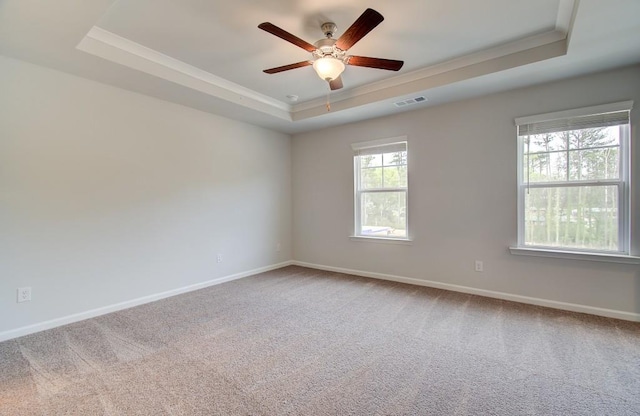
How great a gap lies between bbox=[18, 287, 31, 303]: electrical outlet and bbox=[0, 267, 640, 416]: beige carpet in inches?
13.5

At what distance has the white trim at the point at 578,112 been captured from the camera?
287 centimetres

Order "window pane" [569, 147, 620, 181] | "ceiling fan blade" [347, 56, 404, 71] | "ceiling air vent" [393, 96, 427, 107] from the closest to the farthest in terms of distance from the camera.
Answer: "ceiling fan blade" [347, 56, 404, 71]
"window pane" [569, 147, 620, 181]
"ceiling air vent" [393, 96, 427, 107]

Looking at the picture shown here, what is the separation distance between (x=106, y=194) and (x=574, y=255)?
201 inches

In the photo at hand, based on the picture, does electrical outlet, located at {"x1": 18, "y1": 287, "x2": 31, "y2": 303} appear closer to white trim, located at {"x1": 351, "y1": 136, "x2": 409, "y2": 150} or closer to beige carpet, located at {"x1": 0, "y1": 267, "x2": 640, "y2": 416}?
beige carpet, located at {"x1": 0, "y1": 267, "x2": 640, "y2": 416}

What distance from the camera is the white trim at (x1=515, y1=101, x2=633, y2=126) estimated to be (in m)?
2.87

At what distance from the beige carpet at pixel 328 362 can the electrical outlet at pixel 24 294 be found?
0.34 m

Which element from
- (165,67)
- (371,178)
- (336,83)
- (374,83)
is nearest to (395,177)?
(371,178)

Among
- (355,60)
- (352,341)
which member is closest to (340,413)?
(352,341)

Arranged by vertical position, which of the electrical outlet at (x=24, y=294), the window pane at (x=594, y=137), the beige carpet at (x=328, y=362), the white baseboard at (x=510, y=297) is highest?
the window pane at (x=594, y=137)

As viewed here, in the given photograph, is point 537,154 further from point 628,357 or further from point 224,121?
point 224,121

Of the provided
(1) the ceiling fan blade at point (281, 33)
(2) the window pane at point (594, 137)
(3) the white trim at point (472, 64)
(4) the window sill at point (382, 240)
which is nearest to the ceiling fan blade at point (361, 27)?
(1) the ceiling fan blade at point (281, 33)

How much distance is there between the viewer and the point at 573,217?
3.17m

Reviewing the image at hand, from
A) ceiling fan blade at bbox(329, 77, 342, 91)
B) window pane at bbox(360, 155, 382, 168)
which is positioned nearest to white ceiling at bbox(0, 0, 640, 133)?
ceiling fan blade at bbox(329, 77, 342, 91)

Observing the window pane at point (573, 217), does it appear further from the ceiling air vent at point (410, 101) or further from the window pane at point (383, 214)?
the ceiling air vent at point (410, 101)
